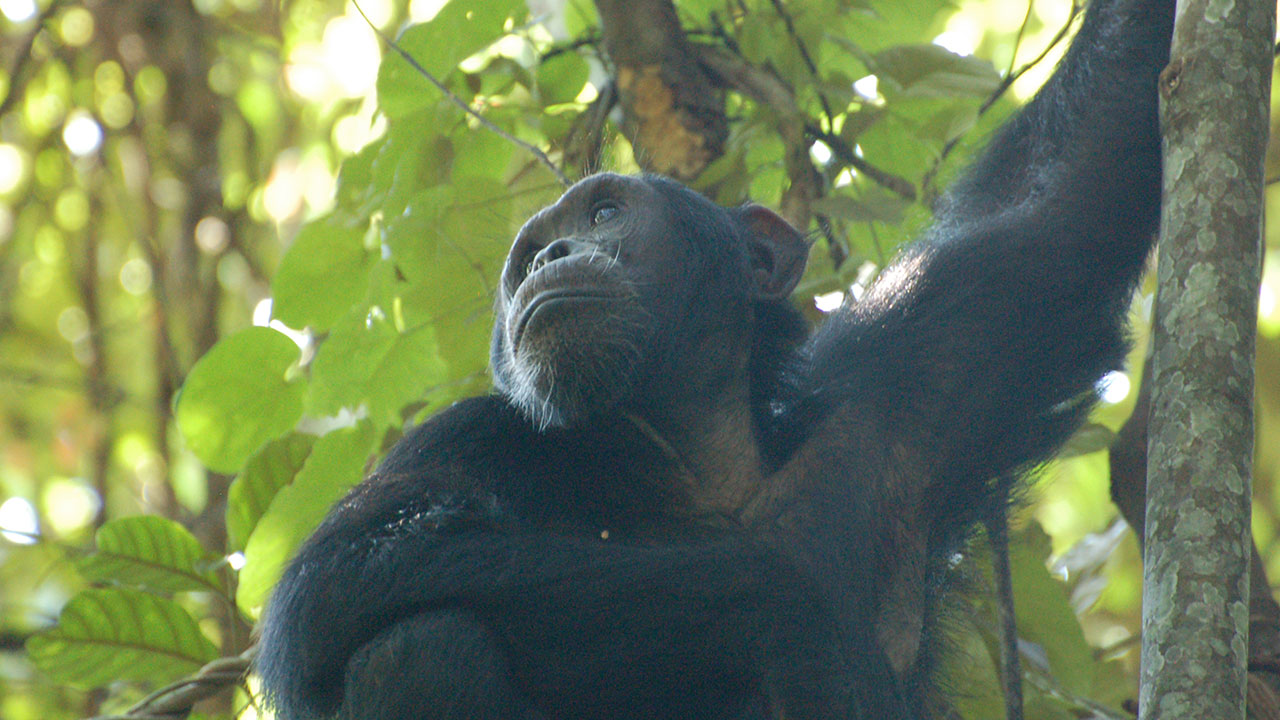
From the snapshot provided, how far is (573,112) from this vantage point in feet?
17.6

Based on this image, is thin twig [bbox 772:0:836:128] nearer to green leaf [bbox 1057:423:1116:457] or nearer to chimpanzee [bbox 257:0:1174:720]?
chimpanzee [bbox 257:0:1174:720]

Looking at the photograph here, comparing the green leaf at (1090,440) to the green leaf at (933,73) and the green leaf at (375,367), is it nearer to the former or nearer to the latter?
the green leaf at (933,73)

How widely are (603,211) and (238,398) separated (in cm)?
142

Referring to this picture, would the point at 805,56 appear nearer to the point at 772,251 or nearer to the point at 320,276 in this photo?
the point at 772,251

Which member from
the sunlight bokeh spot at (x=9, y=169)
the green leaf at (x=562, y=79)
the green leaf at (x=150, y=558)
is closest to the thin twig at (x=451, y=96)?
the green leaf at (x=562, y=79)

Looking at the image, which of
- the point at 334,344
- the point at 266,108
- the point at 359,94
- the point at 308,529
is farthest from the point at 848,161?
the point at 266,108

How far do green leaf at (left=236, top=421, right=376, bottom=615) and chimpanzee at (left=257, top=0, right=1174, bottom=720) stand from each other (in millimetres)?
661

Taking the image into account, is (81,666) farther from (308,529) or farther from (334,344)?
(334,344)

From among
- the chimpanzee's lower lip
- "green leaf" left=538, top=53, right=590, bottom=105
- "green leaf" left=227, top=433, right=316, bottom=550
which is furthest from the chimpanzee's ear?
"green leaf" left=227, top=433, right=316, bottom=550

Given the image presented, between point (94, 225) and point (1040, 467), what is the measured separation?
678cm

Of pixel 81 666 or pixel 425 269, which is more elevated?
pixel 425 269

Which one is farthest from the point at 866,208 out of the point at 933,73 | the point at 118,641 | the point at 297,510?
the point at 118,641

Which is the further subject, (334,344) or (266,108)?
(266,108)

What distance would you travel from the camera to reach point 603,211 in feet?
14.7
